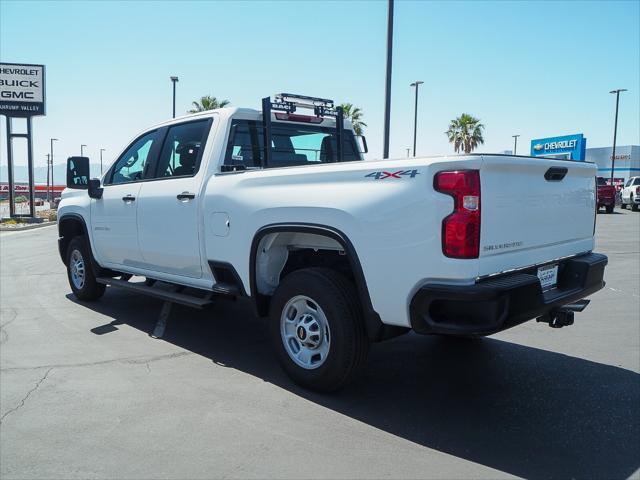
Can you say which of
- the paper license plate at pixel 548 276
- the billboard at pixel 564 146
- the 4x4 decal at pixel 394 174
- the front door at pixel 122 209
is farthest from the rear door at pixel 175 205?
the billboard at pixel 564 146

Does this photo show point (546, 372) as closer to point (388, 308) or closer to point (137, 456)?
point (388, 308)

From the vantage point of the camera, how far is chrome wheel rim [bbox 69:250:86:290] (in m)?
6.98

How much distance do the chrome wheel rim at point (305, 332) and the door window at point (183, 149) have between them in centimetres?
173

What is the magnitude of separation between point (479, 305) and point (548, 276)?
1046mm

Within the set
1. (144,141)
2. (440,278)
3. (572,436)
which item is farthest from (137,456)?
(144,141)

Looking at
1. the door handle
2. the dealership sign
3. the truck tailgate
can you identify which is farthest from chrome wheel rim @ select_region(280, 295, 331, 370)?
the dealership sign

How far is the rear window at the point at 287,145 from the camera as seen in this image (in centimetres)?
505

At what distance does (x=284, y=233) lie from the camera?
4.21 metres

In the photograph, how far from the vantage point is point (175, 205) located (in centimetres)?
503

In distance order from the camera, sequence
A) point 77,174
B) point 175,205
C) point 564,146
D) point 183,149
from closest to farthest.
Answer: point 175,205 → point 183,149 → point 77,174 → point 564,146

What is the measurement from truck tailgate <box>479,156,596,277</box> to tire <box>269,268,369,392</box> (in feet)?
3.27

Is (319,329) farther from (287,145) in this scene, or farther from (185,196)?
(287,145)

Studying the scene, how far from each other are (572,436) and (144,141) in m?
5.00

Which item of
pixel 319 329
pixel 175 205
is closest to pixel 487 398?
pixel 319 329
